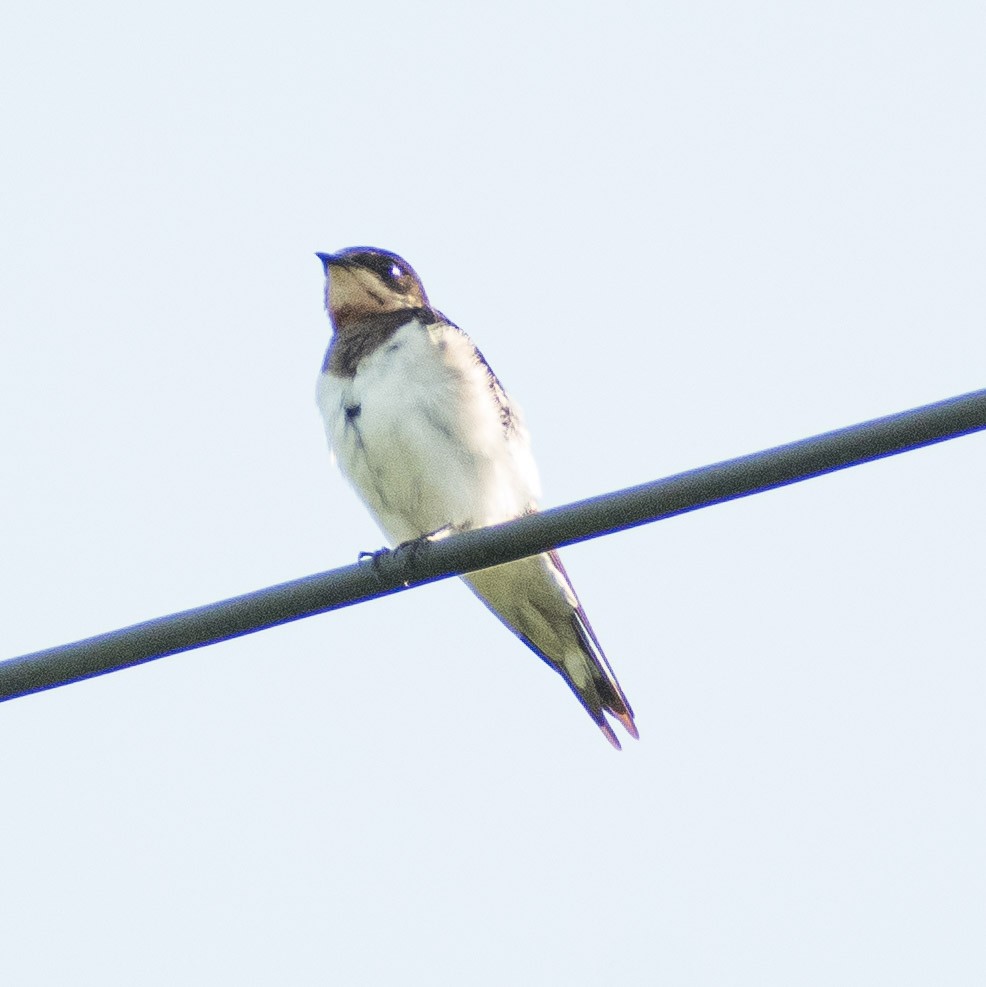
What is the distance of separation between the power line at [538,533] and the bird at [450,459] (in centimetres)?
237

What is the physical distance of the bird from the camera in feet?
21.2

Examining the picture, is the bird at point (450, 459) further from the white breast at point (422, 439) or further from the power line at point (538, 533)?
the power line at point (538, 533)

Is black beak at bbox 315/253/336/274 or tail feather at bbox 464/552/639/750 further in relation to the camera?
black beak at bbox 315/253/336/274

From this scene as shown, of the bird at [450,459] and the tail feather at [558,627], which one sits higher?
the bird at [450,459]

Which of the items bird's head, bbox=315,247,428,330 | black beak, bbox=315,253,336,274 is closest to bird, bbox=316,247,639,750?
bird's head, bbox=315,247,428,330

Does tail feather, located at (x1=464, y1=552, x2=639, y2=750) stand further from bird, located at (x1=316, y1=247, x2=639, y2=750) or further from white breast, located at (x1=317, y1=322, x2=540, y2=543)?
white breast, located at (x1=317, y1=322, x2=540, y2=543)

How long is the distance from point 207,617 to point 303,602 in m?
0.23

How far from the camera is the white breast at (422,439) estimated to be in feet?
21.1

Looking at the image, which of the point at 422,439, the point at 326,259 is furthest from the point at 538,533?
the point at 326,259

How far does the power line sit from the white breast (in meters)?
2.39

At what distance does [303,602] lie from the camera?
3.77 metres

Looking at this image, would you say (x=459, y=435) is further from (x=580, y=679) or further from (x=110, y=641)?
(x=110, y=641)

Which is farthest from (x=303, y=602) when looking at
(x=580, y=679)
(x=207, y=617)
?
(x=580, y=679)

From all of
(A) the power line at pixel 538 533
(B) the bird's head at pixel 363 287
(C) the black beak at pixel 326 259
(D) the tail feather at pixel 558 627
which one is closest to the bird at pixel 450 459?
(D) the tail feather at pixel 558 627
